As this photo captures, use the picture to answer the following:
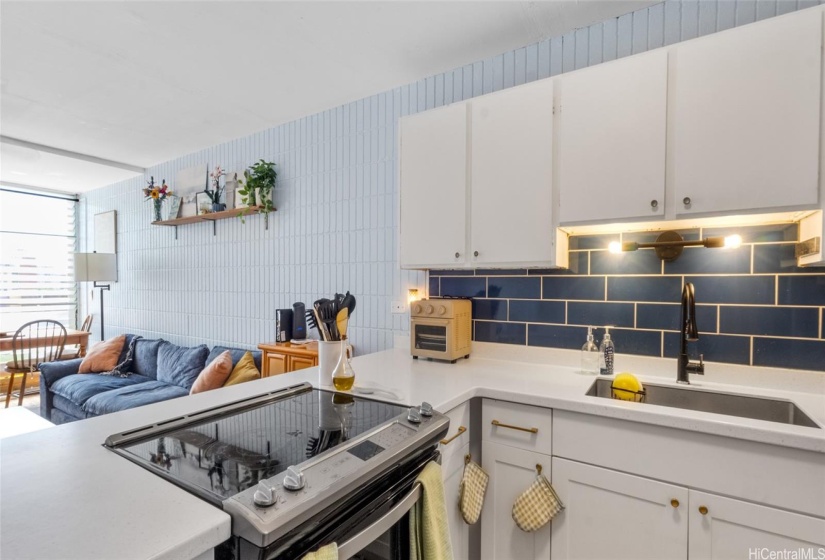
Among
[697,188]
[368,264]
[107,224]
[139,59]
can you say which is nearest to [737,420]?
[697,188]

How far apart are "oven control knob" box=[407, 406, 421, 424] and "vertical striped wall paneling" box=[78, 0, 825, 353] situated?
1.23m

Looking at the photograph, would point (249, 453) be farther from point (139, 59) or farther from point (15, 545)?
point (139, 59)

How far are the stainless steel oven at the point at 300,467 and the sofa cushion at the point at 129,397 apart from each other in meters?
2.35

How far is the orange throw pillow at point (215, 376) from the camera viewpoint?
2882 mm

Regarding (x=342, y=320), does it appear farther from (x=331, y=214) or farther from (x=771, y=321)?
(x=771, y=321)

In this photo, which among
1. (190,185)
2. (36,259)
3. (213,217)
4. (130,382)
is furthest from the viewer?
(36,259)

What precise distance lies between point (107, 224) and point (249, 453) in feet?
17.0

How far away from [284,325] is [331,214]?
2.79ft

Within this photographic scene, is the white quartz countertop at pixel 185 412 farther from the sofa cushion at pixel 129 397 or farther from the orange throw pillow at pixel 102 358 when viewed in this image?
the orange throw pillow at pixel 102 358

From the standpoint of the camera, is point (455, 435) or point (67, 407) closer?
point (455, 435)

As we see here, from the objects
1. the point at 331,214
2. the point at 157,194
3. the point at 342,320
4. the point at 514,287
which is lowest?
the point at 342,320

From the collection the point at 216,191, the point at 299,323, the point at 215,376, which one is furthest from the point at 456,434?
the point at 216,191

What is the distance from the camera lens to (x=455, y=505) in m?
1.48

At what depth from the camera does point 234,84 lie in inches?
98.0
